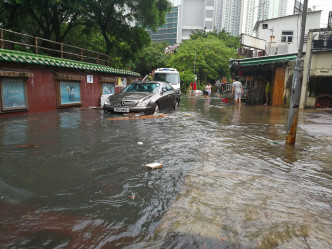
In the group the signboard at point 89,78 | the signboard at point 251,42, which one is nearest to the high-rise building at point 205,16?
the signboard at point 251,42

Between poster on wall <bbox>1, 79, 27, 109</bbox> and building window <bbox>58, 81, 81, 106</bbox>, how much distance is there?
8.07 ft

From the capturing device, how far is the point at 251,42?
24.6 metres

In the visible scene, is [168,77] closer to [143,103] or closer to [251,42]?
[251,42]

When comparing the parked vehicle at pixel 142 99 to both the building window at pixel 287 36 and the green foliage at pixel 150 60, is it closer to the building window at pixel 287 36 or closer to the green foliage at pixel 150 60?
the building window at pixel 287 36

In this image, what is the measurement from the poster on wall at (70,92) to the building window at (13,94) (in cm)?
254

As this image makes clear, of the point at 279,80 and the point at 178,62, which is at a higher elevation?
the point at 178,62

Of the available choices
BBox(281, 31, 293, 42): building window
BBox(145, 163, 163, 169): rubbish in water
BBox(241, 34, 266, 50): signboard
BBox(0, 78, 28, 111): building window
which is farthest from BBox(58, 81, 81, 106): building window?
BBox(281, 31, 293, 42): building window

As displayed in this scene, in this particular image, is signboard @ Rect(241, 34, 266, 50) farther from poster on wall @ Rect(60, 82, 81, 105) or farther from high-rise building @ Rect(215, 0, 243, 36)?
high-rise building @ Rect(215, 0, 243, 36)

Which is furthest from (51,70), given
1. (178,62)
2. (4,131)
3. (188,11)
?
(188,11)

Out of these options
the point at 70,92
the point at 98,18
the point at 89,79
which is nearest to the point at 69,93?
the point at 70,92

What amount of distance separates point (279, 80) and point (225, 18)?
90.7 m

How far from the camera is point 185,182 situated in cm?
347

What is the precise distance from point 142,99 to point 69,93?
19.1 feet

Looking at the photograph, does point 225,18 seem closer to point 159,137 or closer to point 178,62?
point 178,62
